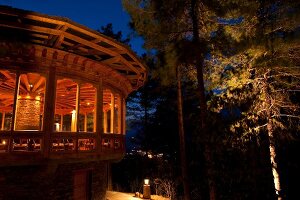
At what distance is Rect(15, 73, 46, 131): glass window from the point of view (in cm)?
1156

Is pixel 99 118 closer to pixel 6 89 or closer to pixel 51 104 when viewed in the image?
pixel 51 104

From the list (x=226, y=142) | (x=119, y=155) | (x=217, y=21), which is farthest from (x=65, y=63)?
(x=217, y=21)

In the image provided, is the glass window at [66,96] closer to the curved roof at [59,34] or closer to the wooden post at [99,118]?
the wooden post at [99,118]

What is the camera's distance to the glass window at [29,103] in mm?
11559

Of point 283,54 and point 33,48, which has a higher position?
point 283,54

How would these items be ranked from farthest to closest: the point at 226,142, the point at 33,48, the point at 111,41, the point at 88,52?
the point at 88,52, the point at 111,41, the point at 33,48, the point at 226,142

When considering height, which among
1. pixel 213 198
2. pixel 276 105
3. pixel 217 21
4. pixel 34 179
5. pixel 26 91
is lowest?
pixel 213 198

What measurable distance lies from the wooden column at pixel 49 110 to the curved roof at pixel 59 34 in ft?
3.47

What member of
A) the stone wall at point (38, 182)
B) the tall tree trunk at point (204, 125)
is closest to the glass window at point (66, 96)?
the stone wall at point (38, 182)

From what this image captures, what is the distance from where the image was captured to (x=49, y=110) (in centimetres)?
884

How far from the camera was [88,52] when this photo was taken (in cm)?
970

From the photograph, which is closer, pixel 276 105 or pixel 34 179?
pixel 34 179

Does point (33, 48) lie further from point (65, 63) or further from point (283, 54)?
point (283, 54)

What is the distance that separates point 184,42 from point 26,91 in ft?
24.7
